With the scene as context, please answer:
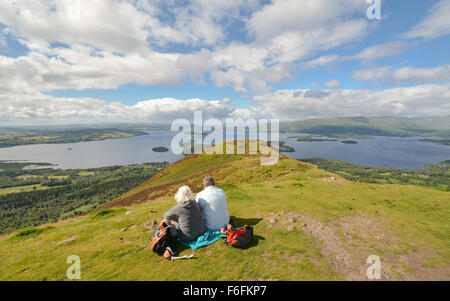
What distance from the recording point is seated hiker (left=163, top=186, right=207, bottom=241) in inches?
311

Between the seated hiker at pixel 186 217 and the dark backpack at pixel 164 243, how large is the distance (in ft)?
1.35

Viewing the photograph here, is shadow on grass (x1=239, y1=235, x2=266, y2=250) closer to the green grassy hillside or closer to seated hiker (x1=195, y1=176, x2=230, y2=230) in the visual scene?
the green grassy hillside

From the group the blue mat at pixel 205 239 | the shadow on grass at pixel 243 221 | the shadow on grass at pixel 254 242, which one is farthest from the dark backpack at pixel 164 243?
the shadow on grass at pixel 243 221

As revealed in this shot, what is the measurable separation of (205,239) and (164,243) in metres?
1.80

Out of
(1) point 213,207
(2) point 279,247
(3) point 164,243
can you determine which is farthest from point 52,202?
(2) point 279,247

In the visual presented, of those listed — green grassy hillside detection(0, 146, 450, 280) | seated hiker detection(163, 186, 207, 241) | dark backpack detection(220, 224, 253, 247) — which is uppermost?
seated hiker detection(163, 186, 207, 241)

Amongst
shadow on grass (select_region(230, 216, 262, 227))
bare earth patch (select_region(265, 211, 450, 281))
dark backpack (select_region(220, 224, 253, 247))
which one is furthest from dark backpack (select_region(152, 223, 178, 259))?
bare earth patch (select_region(265, 211, 450, 281))

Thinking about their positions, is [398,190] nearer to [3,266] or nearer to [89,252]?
Result: [89,252]

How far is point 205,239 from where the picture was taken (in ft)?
26.6

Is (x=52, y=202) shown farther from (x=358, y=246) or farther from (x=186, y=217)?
(x=358, y=246)

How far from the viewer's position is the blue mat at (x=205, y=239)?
783cm

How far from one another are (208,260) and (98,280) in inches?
153

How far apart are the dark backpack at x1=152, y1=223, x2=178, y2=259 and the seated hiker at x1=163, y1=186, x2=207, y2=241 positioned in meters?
0.41
